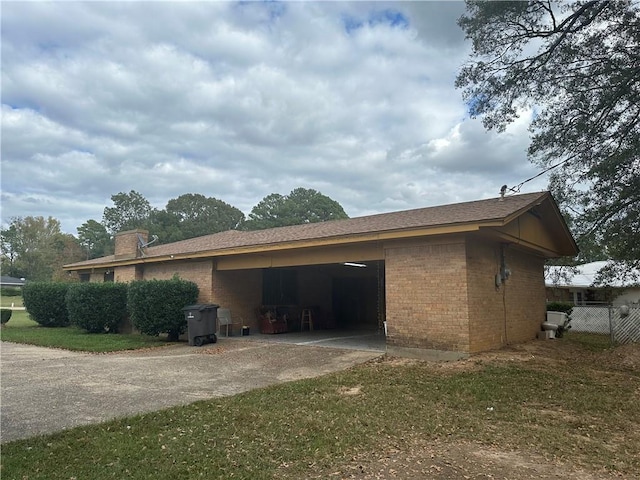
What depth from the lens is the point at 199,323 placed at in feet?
42.5

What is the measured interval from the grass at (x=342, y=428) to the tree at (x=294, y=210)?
50.4 meters

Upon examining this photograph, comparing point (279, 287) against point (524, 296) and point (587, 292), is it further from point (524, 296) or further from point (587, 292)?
point (587, 292)

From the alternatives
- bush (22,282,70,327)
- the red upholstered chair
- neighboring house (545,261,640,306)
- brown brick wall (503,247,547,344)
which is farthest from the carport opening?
bush (22,282,70,327)

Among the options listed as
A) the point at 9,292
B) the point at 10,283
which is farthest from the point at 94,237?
the point at 9,292

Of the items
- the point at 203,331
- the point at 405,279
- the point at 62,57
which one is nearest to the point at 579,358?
the point at 405,279

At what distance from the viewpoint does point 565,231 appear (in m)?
13.2

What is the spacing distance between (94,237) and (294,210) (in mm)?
35827

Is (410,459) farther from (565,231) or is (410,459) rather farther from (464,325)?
(565,231)

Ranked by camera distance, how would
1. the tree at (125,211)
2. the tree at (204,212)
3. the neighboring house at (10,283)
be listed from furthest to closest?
the tree at (125,211) → the tree at (204,212) → the neighboring house at (10,283)

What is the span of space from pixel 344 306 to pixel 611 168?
12.5 meters

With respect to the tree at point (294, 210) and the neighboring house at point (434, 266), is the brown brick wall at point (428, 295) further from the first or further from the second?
the tree at point (294, 210)

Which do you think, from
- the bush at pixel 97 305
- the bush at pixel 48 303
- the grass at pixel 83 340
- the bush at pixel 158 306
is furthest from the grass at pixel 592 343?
the bush at pixel 48 303

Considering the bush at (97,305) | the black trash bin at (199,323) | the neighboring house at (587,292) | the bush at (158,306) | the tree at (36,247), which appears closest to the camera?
the black trash bin at (199,323)

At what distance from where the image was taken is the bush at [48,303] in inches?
747
